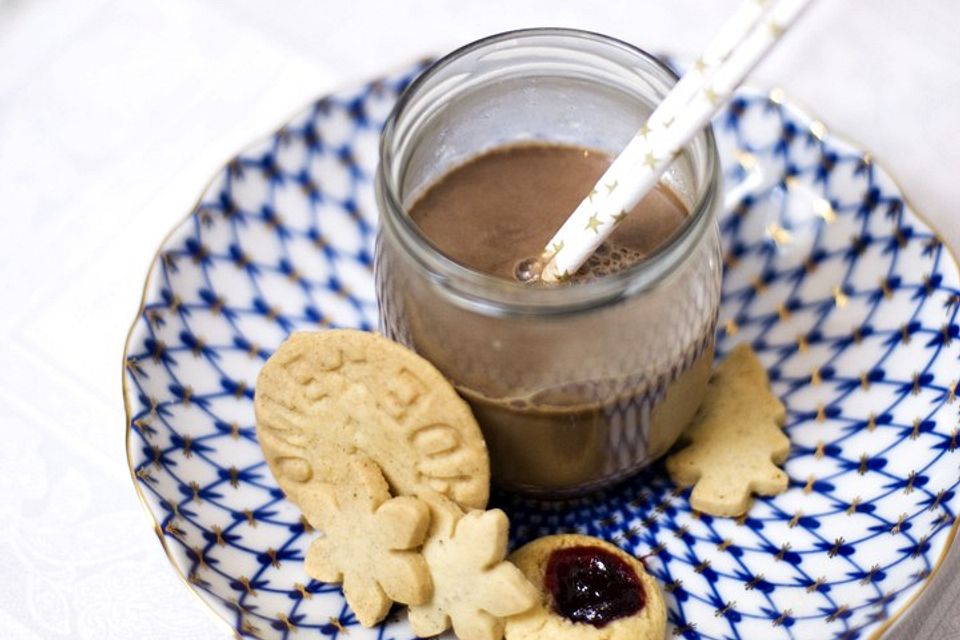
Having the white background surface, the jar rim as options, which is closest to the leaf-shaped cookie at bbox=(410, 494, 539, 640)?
the jar rim

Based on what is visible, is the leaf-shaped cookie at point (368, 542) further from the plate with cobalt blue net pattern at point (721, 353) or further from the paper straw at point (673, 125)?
the paper straw at point (673, 125)

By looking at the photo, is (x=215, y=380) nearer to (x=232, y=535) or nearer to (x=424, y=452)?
(x=232, y=535)

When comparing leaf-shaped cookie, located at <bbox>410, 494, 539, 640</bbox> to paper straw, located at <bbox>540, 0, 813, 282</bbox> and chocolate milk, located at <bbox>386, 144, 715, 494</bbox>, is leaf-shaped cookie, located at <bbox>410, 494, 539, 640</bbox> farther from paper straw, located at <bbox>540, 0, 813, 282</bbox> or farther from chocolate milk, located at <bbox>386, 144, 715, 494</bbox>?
paper straw, located at <bbox>540, 0, 813, 282</bbox>

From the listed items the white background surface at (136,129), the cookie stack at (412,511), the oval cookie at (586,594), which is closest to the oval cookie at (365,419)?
the cookie stack at (412,511)

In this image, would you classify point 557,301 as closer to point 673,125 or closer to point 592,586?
point 673,125

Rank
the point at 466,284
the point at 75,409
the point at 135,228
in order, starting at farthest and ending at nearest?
1. the point at 135,228
2. the point at 75,409
3. the point at 466,284

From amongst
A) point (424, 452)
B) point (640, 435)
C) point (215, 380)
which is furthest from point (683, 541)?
point (215, 380)
